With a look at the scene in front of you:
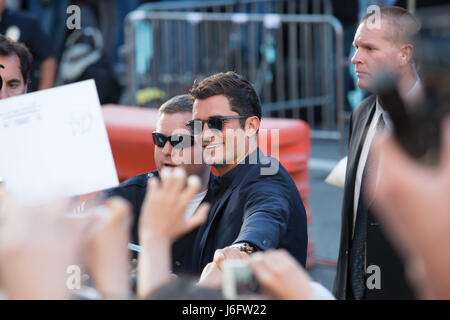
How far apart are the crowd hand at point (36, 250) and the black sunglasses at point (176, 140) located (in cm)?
194

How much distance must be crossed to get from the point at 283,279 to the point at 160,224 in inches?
9.6

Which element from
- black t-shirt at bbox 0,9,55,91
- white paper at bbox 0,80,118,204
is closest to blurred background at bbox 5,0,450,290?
black t-shirt at bbox 0,9,55,91

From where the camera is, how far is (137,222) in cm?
295

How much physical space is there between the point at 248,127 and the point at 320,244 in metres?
3.08

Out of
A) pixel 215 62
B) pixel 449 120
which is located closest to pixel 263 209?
pixel 449 120

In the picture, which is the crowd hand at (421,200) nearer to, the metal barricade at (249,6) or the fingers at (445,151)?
the fingers at (445,151)

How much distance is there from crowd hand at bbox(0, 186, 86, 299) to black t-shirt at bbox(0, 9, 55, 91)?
420cm

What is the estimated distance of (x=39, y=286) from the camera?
1046 mm

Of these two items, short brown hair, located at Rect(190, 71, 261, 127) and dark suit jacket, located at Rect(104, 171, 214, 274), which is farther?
short brown hair, located at Rect(190, 71, 261, 127)

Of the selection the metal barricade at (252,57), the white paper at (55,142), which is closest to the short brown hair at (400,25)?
the white paper at (55,142)

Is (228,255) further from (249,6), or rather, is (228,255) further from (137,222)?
(249,6)

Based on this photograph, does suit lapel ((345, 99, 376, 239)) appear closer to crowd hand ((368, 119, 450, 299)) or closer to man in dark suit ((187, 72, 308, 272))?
man in dark suit ((187, 72, 308, 272))

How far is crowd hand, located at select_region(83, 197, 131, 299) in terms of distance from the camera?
45.3 inches

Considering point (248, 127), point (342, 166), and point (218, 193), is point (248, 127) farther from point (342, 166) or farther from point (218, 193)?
point (342, 166)
